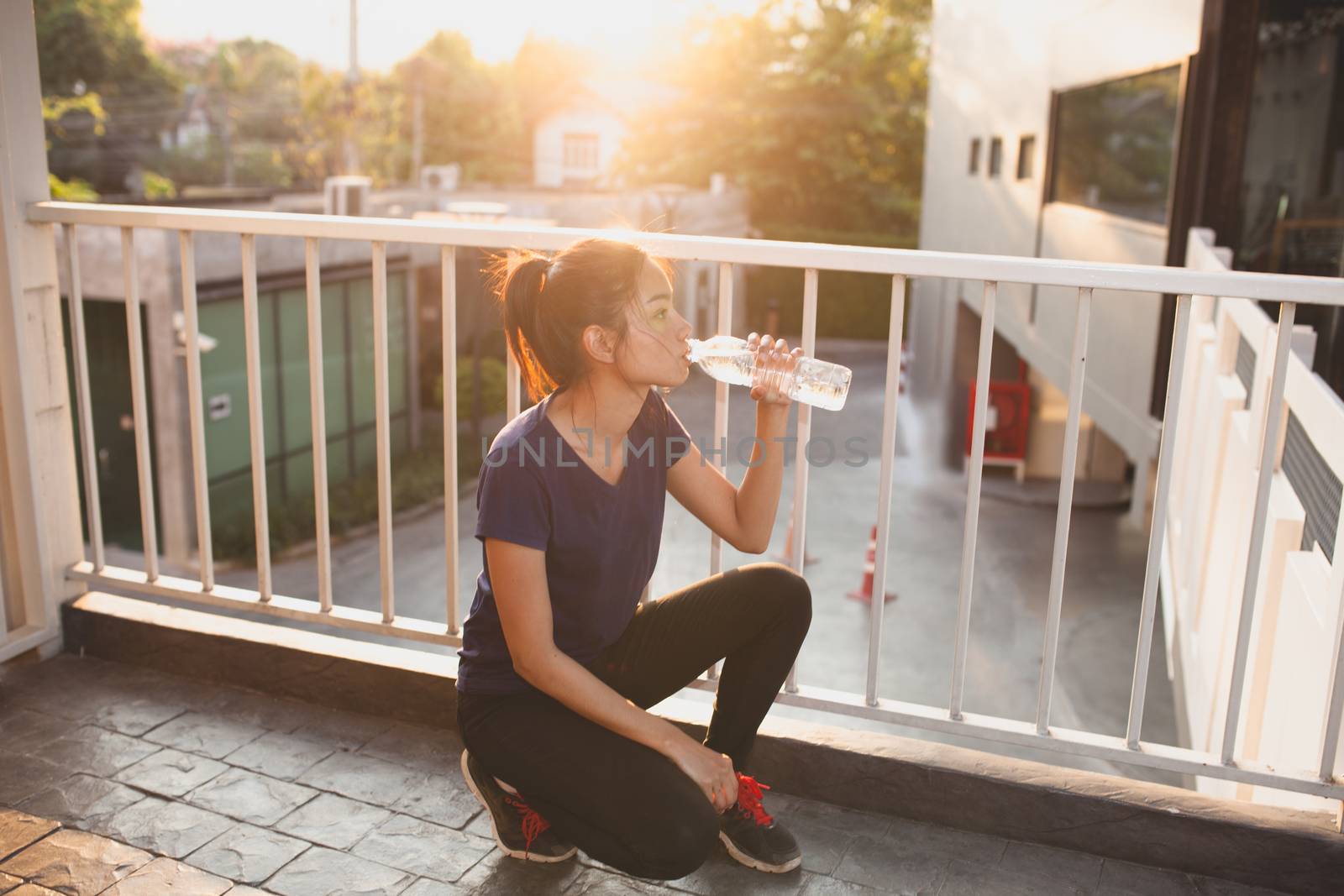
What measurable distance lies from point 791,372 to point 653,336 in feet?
0.74

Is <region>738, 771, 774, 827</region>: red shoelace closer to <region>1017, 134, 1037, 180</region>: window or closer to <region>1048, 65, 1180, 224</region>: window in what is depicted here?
<region>1048, 65, 1180, 224</region>: window

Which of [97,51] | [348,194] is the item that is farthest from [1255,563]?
[97,51]

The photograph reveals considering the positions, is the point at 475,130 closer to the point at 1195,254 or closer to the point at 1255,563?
the point at 1195,254

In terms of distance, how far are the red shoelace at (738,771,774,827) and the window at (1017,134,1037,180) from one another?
11495mm

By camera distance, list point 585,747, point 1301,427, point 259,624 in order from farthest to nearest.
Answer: point 1301,427 → point 259,624 → point 585,747

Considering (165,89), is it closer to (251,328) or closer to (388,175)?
(388,175)

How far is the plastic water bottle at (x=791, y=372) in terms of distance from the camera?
180cm

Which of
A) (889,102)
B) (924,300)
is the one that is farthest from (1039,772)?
(889,102)

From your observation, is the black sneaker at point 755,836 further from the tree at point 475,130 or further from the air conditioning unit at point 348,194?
the tree at point 475,130

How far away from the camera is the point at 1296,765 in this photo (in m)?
2.40

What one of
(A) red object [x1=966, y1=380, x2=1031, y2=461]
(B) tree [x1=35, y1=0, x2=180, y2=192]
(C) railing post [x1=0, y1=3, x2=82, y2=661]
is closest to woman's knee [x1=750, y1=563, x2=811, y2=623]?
(C) railing post [x1=0, y1=3, x2=82, y2=661]

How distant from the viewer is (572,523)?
1697 mm

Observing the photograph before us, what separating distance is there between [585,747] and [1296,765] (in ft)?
5.33

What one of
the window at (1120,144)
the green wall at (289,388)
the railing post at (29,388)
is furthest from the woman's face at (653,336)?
the green wall at (289,388)
